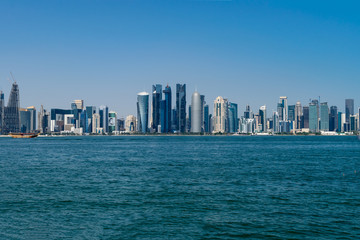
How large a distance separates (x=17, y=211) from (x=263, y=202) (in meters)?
23.5

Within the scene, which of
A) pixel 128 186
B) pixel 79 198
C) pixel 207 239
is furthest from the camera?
pixel 128 186

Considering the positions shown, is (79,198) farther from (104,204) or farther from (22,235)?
(22,235)

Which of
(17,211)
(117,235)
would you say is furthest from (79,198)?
(117,235)

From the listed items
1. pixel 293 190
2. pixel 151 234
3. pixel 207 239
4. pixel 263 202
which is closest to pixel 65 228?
pixel 151 234

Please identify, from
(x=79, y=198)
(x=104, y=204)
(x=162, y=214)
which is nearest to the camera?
(x=162, y=214)

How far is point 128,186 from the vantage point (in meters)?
46.4

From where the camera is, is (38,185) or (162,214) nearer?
(162,214)

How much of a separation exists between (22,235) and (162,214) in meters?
11.4

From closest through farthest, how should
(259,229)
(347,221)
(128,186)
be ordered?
(259,229) → (347,221) → (128,186)

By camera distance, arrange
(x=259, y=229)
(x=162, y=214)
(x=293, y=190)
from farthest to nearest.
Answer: (x=293, y=190), (x=162, y=214), (x=259, y=229)

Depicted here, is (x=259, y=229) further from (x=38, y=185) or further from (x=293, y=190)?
(x=38, y=185)

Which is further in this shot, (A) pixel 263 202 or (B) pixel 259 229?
(A) pixel 263 202

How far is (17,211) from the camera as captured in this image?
107 ft

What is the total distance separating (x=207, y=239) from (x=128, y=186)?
2344 cm
